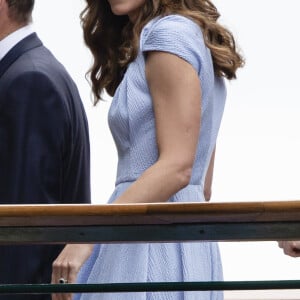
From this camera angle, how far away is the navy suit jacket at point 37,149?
2.83 metres

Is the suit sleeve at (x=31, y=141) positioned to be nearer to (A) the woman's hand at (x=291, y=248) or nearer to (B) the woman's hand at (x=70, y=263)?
(B) the woman's hand at (x=70, y=263)

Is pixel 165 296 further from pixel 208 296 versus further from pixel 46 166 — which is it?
pixel 46 166

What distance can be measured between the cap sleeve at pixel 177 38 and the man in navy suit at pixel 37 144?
0.58 m

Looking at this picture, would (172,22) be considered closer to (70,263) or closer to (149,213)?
(70,263)

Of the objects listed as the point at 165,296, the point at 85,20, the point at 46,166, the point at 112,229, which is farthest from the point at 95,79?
the point at 112,229

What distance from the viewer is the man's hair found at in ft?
10.6

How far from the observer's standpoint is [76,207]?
1.49m

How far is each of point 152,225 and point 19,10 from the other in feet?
5.83

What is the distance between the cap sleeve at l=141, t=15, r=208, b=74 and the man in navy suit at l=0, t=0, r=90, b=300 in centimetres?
58

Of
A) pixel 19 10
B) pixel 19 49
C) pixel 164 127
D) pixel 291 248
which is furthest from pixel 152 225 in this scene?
pixel 19 10

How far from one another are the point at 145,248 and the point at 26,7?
1.15 m

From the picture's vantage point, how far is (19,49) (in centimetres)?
308

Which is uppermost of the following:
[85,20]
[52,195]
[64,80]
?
[85,20]

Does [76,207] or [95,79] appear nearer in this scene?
[76,207]
